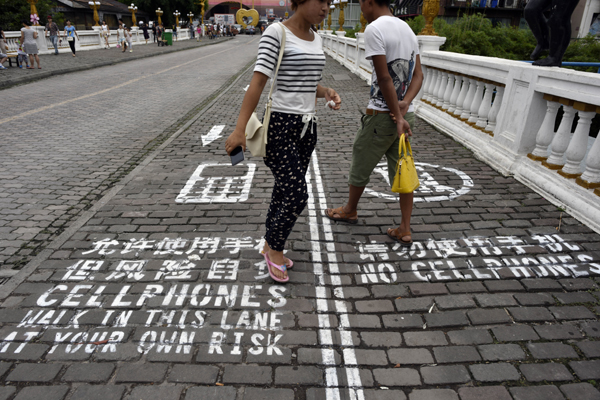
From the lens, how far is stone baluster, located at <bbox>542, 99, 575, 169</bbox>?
15.4 feet

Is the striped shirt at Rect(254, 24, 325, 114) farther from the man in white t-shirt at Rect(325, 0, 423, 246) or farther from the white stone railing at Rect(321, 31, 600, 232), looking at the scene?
the white stone railing at Rect(321, 31, 600, 232)

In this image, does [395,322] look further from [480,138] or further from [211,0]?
[211,0]

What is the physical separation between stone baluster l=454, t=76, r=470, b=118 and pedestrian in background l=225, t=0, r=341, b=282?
197 inches

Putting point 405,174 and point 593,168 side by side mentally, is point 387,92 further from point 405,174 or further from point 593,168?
point 593,168

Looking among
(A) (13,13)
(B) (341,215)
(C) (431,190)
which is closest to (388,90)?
(B) (341,215)

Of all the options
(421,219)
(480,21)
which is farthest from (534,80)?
(480,21)

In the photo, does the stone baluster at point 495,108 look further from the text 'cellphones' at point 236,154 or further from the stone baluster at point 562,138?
the text 'cellphones' at point 236,154

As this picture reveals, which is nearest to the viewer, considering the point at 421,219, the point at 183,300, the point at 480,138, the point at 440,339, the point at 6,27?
the point at 440,339

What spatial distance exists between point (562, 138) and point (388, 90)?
111 inches

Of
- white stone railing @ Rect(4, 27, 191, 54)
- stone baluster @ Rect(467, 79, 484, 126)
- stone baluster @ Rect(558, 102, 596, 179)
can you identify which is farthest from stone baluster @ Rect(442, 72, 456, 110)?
white stone railing @ Rect(4, 27, 191, 54)

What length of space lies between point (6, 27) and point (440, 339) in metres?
41.4

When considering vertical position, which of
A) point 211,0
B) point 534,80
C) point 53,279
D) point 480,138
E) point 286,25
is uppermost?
point 211,0

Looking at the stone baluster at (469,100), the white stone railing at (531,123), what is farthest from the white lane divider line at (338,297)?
the stone baluster at (469,100)

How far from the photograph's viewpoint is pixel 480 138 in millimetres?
6664
